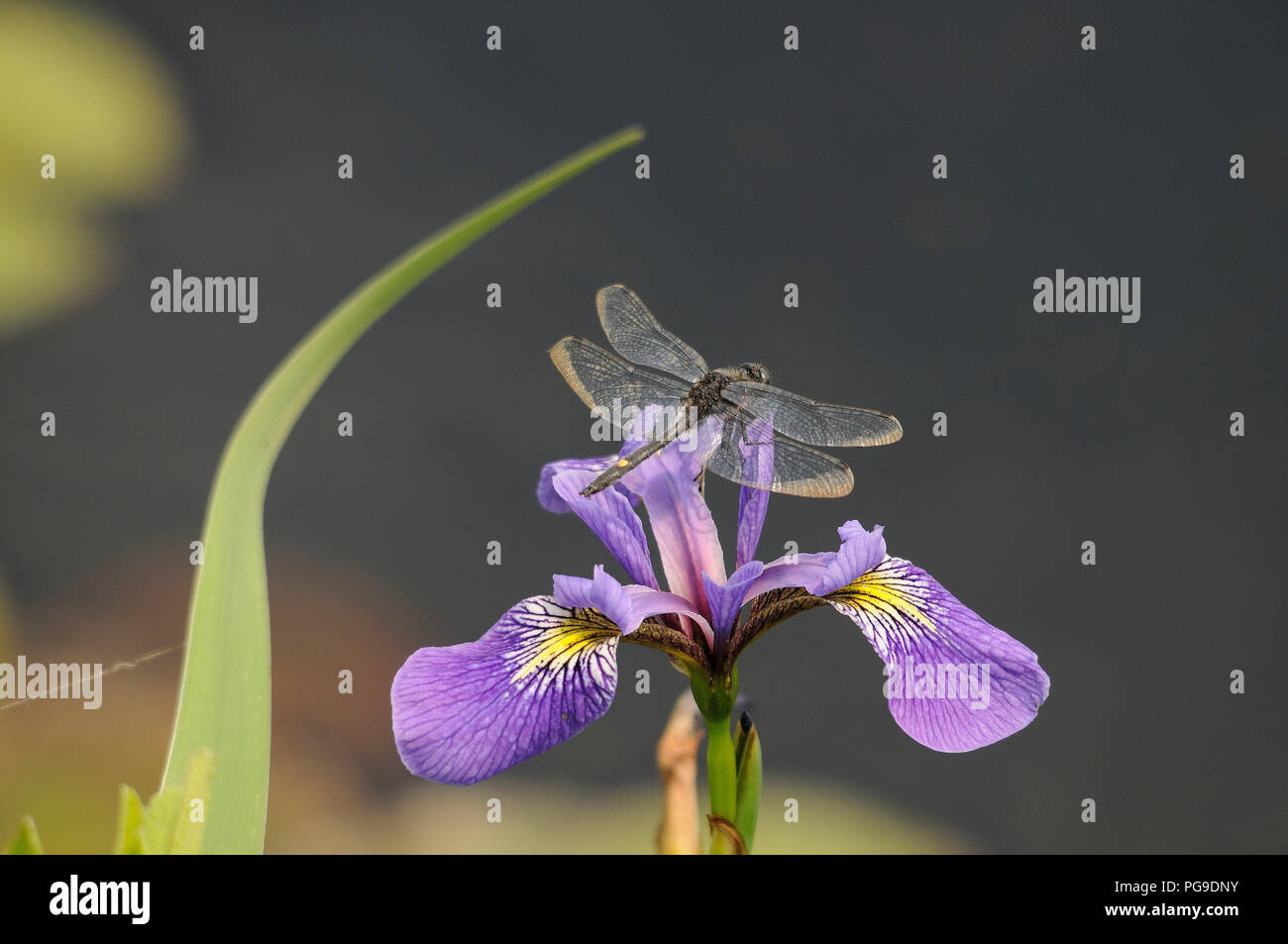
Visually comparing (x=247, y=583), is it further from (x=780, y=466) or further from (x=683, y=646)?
(x=780, y=466)

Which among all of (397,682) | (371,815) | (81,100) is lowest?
(371,815)

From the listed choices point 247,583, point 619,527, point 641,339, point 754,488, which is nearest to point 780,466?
point 754,488

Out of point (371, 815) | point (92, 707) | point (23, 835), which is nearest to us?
point (23, 835)

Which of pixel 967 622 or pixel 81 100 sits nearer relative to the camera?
pixel 967 622

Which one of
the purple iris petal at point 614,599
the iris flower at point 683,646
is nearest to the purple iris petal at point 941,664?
the iris flower at point 683,646

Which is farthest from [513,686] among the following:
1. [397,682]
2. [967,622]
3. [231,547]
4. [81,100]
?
[81,100]
